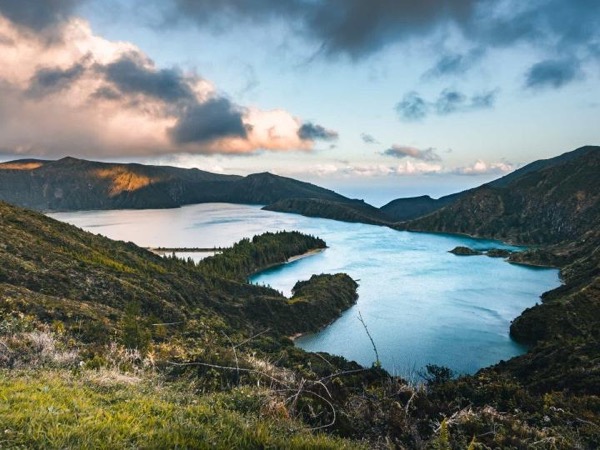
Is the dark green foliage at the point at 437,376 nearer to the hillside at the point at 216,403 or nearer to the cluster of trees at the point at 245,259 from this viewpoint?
the hillside at the point at 216,403

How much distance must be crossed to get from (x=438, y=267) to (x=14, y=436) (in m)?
177

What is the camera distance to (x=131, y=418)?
8102mm

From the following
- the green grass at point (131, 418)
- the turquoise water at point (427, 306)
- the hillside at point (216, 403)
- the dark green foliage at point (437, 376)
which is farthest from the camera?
the turquoise water at point (427, 306)

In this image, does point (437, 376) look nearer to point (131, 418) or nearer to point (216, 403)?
point (216, 403)

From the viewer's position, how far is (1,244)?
47156 millimetres

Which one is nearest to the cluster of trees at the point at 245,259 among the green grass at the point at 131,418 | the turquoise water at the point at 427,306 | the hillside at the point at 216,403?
the turquoise water at the point at 427,306

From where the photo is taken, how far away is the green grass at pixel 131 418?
697 cm

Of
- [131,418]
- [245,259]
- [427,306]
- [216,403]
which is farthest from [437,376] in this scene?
[245,259]

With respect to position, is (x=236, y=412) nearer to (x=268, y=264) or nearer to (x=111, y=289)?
(x=111, y=289)

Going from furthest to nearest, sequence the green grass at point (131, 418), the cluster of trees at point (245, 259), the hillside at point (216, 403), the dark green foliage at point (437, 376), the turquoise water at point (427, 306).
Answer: the cluster of trees at point (245, 259)
the turquoise water at point (427, 306)
the dark green foliage at point (437, 376)
the hillside at point (216, 403)
the green grass at point (131, 418)

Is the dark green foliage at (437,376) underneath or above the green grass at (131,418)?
underneath

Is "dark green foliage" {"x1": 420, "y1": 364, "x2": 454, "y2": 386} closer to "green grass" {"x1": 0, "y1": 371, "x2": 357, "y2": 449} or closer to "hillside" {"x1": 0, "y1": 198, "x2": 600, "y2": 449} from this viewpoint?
"hillside" {"x1": 0, "y1": 198, "x2": 600, "y2": 449}

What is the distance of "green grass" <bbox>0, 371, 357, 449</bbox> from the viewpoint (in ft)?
22.9

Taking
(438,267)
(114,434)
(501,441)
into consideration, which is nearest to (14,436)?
(114,434)
